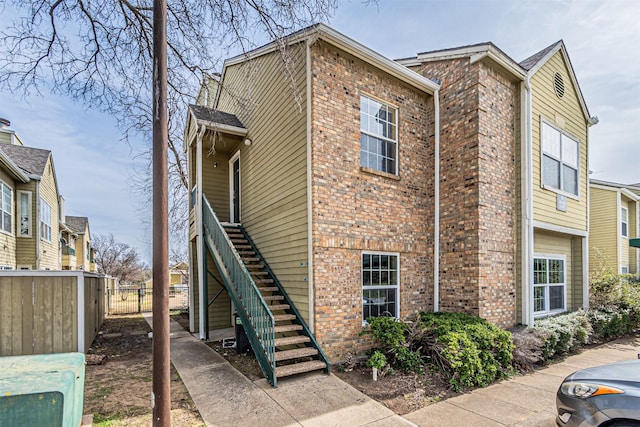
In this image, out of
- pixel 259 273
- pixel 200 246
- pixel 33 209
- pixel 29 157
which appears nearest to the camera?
pixel 259 273

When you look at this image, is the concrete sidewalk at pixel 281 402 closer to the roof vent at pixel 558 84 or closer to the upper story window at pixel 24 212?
the roof vent at pixel 558 84

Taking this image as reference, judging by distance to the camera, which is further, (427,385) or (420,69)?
(420,69)

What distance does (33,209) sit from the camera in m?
14.9

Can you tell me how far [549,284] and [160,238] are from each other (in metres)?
10.3

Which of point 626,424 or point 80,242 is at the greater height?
point 626,424

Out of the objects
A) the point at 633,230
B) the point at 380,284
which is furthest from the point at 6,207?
the point at 633,230

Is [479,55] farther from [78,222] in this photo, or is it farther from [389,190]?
[78,222]

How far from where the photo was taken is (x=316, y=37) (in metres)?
6.64

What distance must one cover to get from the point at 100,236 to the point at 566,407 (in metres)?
51.5

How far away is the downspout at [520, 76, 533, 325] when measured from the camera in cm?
809

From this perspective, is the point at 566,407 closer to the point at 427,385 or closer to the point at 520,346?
the point at 427,385

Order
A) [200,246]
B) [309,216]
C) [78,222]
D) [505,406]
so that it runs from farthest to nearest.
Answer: [78,222]
[200,246]
[309,216]
[505,406]

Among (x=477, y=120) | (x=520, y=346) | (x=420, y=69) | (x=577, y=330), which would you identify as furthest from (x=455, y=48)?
(x=577, y=330)

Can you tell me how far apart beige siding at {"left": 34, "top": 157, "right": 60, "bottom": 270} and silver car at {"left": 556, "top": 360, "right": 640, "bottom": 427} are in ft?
62.2
